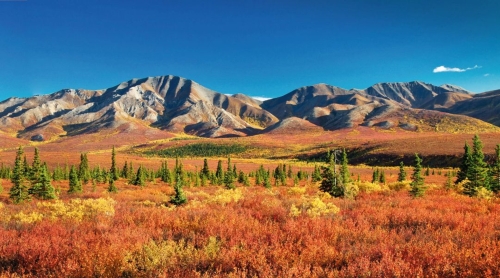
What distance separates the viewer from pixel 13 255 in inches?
228

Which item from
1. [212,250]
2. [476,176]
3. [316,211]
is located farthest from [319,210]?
[476,176]

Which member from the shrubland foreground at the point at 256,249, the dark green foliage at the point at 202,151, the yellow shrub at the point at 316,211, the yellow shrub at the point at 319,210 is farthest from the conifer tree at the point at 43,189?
the dark green foliage at the point at 202,151

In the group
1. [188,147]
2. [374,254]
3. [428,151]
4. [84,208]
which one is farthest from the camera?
[188,147]

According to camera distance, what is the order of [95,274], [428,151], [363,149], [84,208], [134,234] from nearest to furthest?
[95,274] < [134,234] < [84,208] < [428,151] < [363,149]

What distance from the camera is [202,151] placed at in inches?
7279

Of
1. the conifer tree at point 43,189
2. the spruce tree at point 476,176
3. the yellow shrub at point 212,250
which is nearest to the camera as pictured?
the yellow shrub at point 212,250

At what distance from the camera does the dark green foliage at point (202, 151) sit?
575 feet

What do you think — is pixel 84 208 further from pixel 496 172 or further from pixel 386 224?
pixel 496 172

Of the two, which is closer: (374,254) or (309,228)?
(374,254)

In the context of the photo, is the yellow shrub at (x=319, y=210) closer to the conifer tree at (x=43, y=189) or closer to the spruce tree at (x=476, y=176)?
the spruce tree at (x=476, y=176)

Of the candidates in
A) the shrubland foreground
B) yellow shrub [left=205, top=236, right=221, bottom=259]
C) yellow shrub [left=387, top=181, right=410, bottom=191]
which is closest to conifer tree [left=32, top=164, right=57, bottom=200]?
the shrubland foreground

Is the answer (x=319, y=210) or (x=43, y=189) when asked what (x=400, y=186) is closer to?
(x=319, y=210)

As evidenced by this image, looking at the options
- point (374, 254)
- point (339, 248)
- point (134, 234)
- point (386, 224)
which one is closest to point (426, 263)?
point (374, 254)

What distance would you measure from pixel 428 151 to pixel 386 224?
10830 cm
